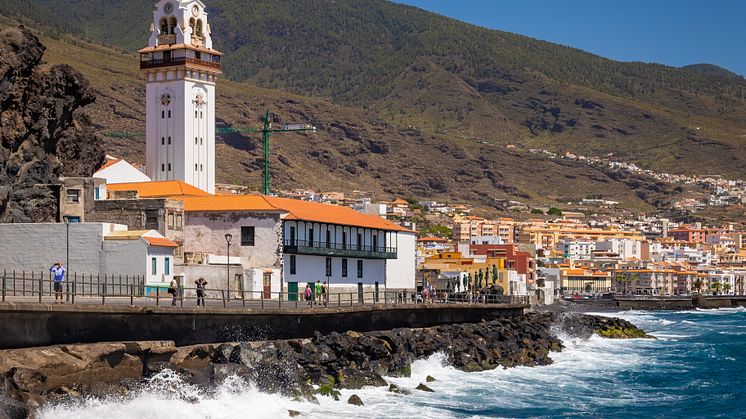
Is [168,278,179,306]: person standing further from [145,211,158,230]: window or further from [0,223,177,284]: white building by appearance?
[145,211,158,230]: window

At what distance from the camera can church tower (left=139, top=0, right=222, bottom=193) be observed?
291 ft

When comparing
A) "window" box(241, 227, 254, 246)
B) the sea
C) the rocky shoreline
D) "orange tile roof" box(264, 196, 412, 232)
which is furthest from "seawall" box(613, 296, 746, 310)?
the rocky shoreline

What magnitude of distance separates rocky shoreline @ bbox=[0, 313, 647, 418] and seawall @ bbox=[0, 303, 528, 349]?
0.36 m

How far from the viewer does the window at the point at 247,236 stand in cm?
5912

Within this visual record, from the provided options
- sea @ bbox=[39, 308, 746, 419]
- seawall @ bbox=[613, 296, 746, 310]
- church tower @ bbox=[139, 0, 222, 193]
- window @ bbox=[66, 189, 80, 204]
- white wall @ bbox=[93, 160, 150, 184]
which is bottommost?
seawall @ bbox=[613, 296, 746, 310]

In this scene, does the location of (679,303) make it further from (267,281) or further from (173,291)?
(173,291)

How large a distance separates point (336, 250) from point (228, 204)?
263 inches

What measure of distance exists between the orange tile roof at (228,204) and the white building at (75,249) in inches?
470

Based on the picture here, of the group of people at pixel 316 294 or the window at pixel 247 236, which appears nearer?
the group of people at pixel 316 294

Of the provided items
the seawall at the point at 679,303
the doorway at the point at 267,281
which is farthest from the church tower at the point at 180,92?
the seawall at the point at 679,303

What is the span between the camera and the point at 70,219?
56.4 m

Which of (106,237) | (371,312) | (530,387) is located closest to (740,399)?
(530,387)

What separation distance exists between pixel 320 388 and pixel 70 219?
23779 millimetres

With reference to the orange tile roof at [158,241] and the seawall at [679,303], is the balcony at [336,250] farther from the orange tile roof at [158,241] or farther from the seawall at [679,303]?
the seawall at [679,303]
